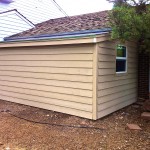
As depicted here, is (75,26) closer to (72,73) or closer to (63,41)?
(63,41)

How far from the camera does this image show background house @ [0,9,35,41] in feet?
40.1

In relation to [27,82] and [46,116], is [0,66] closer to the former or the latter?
[27,82]

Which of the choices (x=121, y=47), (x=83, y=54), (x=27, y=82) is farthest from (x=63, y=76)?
(x=121, y=47)

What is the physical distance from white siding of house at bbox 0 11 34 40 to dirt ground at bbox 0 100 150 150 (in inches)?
191

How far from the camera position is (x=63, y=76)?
8445 millimetres

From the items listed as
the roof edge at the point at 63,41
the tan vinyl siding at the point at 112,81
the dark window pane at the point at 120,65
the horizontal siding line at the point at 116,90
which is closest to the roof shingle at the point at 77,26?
the roof edge at the point at 63,41

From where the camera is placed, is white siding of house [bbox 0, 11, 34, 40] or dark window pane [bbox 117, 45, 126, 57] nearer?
dark window pane [bbox 117, 45, 126, 57]

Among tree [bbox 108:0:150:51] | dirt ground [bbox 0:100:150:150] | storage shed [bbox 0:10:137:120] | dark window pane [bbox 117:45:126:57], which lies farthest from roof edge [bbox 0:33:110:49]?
dirt ground [bbox 0:100:150:150]

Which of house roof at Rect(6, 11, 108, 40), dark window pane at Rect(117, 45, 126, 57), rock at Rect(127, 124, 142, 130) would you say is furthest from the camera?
house roof at Rect(6, 11, 108, 40)

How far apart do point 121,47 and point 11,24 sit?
5998 millimetres

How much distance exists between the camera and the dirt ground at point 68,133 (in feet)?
19.5

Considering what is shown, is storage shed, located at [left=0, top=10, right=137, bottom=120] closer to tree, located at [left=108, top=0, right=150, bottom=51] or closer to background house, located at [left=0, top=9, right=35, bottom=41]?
tree, located at [left=108, top=0, right=150, bottom=51]

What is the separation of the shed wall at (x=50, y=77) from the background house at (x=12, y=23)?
2.01 meters

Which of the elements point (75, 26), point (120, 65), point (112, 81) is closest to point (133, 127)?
point (112, 81)
